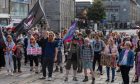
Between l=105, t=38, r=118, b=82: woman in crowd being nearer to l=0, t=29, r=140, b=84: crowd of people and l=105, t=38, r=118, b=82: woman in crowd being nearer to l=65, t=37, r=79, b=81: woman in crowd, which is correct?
l=0, t=29, r=140, b=84: crowd of people

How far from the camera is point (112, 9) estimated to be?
146250mm

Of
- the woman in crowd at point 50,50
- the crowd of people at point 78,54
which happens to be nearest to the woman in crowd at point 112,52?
the crowd of people at point 78,54

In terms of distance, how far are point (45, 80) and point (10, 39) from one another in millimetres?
2769

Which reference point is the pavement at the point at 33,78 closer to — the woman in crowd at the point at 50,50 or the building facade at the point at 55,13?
the woman in crowd at the point at 50,50

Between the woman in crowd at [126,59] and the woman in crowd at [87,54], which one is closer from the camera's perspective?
the woman in crowd at [126,59]

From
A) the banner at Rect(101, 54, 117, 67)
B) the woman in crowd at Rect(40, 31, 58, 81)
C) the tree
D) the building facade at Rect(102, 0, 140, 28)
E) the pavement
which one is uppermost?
the building facade at Rect(102, 0, 140, 28)

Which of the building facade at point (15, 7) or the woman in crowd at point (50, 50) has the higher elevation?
the building facade at point (15, 7)

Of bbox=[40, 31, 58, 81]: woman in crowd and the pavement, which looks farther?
bbox=[40, 31, 58, 81]: woman in crowd

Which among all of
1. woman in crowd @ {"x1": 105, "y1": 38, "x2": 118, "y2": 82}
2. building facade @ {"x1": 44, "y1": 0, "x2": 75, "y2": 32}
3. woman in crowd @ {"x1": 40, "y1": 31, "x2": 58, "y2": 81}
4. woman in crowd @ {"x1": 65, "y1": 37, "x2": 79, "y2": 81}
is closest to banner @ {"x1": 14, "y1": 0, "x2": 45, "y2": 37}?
woman in crowd @ {"x1": 40, "y1": 31, "x2": 58, "y2": 81}

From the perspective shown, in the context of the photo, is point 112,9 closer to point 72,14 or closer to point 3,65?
point 72,14

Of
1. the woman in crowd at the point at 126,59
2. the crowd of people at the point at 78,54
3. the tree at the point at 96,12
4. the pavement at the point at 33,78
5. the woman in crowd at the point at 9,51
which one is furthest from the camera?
the tree at the point at 96,12

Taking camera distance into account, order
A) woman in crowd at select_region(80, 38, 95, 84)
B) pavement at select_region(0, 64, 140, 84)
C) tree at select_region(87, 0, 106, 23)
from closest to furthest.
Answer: woman in crowd at select_region(80, 38, 95, 84), pavement at select_region(0, 64, 140, 84), tree at select_region(87, 0, 106, 23)

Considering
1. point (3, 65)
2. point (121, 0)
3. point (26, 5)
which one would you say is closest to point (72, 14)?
point (26, 5)

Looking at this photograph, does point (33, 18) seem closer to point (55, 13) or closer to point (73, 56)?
point (73, 56)
